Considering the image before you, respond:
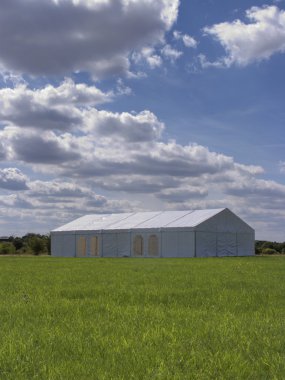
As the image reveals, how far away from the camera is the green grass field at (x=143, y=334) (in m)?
4.68

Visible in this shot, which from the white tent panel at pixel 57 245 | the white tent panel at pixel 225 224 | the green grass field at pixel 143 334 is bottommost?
the green grass field at pixel 143 334

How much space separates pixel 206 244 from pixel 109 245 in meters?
8.70


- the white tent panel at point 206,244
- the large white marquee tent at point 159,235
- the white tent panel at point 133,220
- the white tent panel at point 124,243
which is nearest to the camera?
the white tent panel at point 206,244

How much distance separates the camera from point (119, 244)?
1657 inches

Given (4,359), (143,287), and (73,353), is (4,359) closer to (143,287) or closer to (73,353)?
(73,353)

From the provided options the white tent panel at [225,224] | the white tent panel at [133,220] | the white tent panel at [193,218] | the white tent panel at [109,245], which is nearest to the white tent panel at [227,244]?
the white tent panel at [225,224]

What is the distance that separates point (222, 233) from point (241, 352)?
3535 centimetres

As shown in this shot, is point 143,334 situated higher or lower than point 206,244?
lower

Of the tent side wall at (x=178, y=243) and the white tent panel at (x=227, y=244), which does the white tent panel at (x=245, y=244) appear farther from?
the tent side wall at (x=178, y=243)

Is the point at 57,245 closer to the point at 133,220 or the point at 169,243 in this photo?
the point at 133,220

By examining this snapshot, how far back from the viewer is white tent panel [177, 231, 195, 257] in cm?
3734

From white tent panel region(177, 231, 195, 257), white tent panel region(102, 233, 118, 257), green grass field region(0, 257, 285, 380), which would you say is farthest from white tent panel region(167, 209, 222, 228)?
green grass field region(0, 257, 285, 380)

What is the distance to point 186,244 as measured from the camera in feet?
124

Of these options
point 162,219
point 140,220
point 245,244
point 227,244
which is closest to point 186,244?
point 162,219
